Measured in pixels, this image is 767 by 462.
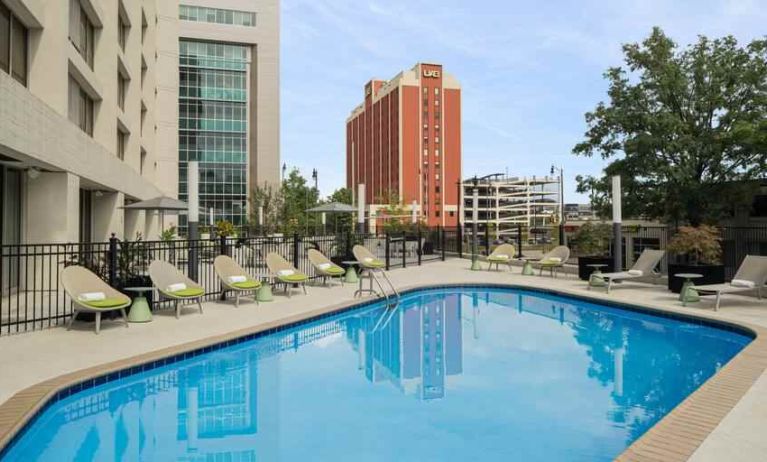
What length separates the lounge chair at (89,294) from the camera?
8031 millimetres

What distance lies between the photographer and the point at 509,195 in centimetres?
10712

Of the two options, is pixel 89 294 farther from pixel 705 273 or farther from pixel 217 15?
pixel 217 15

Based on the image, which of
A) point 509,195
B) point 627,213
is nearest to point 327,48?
point 627,213

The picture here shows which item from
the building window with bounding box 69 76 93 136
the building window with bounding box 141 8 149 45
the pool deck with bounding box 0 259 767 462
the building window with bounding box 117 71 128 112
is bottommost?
the pool deck with bounding box 0 259 767 462

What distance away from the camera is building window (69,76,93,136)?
615 inches

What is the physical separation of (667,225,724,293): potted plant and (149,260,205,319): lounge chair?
10.7 metres

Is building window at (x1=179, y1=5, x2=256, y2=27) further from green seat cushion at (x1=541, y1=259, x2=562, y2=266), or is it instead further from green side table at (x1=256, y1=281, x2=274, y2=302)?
green side table at (x1=256, y1=281, x2=274, y2=302)

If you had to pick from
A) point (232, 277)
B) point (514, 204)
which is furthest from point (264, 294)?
point (514, 204)

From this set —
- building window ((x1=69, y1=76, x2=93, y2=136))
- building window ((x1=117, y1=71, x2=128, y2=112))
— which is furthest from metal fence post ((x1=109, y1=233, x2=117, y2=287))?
building window ((x1=117, y1=71, x2=128, y2=112))

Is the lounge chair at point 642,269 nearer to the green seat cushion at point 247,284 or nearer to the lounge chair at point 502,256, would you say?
the lounge chair at point 502,256

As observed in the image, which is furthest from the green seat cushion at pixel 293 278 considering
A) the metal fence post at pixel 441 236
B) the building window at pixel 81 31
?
the metal fence post at pixel 441 236

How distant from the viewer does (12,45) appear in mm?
11266

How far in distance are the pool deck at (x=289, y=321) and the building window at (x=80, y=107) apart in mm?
8627

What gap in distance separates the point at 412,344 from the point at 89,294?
5.17m
